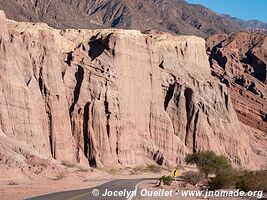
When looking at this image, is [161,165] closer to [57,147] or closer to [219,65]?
[57,147]

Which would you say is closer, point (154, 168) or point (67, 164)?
point (67, 164)

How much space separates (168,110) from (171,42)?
15060 mm

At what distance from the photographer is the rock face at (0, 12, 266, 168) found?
64000 mm

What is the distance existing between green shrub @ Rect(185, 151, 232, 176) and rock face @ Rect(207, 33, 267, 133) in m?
48.2

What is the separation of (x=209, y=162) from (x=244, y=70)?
87.3 meters

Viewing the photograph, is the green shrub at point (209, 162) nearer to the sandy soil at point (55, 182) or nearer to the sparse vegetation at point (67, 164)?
the sandy soil at point (55, 182)

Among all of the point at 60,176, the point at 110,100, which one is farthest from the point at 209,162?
the point at 60,176

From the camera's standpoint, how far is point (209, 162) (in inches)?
2940

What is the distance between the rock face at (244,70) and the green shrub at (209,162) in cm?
4823

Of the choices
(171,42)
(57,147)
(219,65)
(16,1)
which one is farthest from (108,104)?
(16,1)

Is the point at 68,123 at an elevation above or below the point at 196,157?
above

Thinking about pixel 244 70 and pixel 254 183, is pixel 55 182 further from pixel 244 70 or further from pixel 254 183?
pixel 244 70

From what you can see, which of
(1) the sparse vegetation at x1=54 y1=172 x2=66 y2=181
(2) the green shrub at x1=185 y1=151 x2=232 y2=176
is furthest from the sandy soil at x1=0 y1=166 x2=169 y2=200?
(2) the green shrub at x1=185 y1=151 x2=232 y2=176

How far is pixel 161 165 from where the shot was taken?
8012 cm
